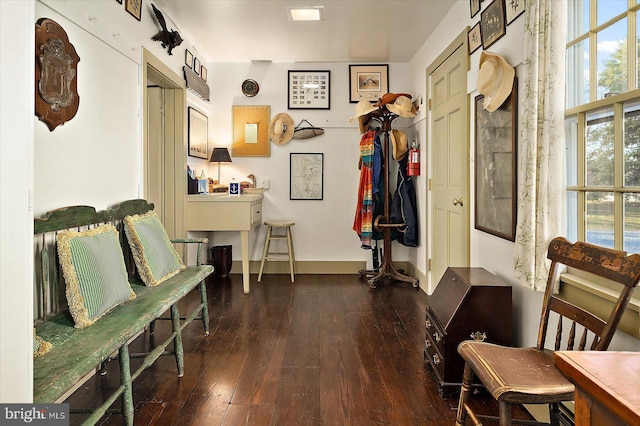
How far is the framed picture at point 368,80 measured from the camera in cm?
482

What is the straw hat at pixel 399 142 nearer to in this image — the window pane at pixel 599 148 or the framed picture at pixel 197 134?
the framed picture at pixel 197 134

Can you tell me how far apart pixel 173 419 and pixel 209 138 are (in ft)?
11.9

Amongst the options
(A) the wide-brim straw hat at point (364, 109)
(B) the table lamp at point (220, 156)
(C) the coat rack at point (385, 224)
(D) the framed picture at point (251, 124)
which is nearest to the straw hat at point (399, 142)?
(C) the coat rack at point (385, 224)

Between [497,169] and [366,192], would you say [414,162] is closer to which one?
[366,192]

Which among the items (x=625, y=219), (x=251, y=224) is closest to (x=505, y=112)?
(x=625, y=219)

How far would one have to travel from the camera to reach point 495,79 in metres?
2.19

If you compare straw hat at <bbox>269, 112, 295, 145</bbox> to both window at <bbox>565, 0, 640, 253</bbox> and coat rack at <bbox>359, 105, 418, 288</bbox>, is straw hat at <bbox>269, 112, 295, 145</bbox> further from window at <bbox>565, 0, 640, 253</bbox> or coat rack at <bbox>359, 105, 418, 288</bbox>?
window at <bbox>565, 0, 640, 253</bbox>

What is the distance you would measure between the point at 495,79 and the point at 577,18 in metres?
0.56

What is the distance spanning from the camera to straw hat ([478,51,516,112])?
2127 millimetres

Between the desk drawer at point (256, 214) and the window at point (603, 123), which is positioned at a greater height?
the window at point (603, 123)

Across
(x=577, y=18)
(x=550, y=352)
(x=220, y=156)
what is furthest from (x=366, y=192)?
(x=550, y=352)

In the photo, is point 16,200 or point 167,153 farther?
point 167,153

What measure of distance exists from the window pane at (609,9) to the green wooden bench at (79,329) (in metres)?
2.27

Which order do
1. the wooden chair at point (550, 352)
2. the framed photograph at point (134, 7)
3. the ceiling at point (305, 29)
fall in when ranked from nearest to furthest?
1. the wooden chair at point (550, 352)
2. the framed photograph at point (134, 7)
3. the ceiling at point (305, 29)
